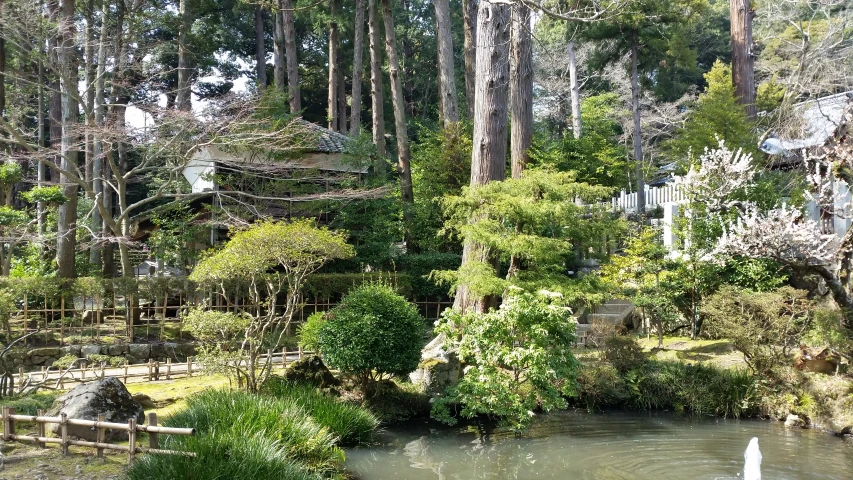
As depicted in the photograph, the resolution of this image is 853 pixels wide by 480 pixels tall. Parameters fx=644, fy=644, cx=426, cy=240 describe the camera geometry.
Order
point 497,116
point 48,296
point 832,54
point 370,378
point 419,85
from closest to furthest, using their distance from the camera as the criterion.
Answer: point 370,378 → point 497,116 → point 48,296 → point 832,54 → point 419,85

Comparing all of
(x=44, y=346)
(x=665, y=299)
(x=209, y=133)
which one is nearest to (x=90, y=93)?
(x=209, y=133)

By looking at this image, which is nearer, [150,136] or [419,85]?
[150,136]

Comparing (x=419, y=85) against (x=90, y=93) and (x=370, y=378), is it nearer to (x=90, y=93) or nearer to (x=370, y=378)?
(x=90, y=93)

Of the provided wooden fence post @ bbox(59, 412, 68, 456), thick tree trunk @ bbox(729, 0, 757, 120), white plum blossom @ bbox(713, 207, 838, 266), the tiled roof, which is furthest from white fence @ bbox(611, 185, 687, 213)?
wooden fence post @ bbox(59, 412, 68, 456)

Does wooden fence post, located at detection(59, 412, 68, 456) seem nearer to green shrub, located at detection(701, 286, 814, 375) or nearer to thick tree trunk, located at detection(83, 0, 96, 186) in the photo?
thick tree trunk, located at detection(83, 0, 96, 186)

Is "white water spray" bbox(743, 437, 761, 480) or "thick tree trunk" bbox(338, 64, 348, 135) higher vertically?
"thick tree trunk" bbox(338, 64, 348, 135)

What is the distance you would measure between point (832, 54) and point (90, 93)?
774 inches

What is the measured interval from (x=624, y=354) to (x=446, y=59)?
391 inches

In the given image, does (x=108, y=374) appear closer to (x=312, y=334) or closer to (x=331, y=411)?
(x=312, y=334)

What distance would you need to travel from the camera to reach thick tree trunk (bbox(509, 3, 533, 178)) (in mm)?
12578

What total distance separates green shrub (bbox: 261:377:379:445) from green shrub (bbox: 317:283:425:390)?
0.59 m

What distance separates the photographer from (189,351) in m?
12.6

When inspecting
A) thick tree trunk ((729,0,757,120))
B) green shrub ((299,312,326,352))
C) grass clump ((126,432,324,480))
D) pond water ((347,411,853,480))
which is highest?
thick tree trunk ((729,0,757,120))

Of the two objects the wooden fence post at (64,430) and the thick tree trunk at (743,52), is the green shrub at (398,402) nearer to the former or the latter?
the wooden fence post at (64,430)
